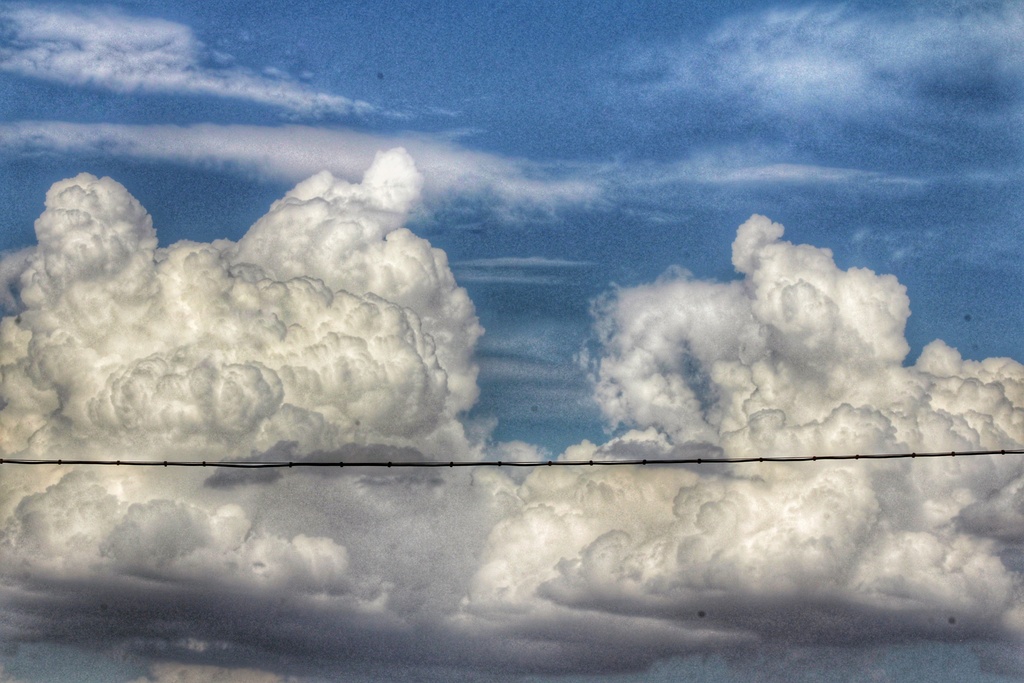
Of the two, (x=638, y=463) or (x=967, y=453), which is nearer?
(x=638, y=463)

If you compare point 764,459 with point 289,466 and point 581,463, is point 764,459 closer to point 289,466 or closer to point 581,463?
point 581,463

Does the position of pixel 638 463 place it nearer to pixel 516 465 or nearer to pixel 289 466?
pixel 516 465

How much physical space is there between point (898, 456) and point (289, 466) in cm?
2846

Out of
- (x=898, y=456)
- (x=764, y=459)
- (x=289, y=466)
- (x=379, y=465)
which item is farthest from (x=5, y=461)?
(x=898, y=456)

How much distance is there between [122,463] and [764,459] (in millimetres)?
30283

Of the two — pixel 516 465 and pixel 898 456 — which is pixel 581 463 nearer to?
pixel 516 465

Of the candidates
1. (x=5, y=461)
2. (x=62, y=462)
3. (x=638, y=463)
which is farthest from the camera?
(x=5, y=461)

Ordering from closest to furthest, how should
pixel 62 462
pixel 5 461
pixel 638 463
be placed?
pixel 638 463 → pixel 62 462 → pixel 5 461

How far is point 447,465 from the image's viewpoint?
6219 cm

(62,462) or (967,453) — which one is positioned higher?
(967,453)

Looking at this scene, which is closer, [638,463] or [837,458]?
[638,463]

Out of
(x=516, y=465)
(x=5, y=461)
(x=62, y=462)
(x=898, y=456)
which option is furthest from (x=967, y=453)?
(x=5, y=461)

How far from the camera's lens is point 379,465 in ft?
197

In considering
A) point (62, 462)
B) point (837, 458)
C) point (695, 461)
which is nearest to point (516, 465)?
point (695, 461)
